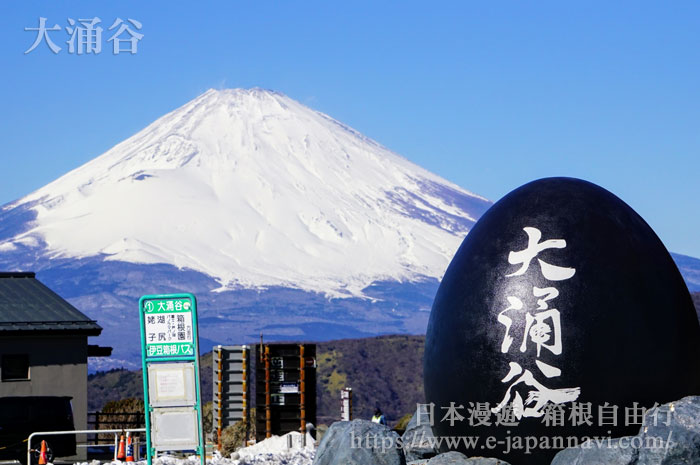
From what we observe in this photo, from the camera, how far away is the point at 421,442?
16.1 meters

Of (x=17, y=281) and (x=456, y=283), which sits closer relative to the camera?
(x=456, y=283)

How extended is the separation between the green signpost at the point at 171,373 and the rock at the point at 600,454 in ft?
20.5

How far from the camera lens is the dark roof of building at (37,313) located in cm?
3469

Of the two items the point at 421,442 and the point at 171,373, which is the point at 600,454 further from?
the point at 171,373

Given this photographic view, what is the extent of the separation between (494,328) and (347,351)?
11561 cm

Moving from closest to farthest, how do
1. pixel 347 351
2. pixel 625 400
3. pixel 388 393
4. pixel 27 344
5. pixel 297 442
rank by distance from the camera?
pixel 625 400, pixel 297 442, pixel 27 344, pixel 388 393, pixel 347 351

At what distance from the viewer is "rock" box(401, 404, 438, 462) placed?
15.9m

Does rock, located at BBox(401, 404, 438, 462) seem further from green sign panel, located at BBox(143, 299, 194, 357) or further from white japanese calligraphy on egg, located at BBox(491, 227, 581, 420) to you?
green sign panel, located at BBox(143, 299, 194, 357)

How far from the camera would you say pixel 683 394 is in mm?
14125

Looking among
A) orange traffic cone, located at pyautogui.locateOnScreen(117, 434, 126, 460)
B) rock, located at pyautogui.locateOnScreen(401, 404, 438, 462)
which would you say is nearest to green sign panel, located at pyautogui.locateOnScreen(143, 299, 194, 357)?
rock, located at pyautogui.locateOnScreen(401, 404, 438, 462)

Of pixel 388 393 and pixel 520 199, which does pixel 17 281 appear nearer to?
pixel 520 199

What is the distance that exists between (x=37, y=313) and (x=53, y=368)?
174 centimetres

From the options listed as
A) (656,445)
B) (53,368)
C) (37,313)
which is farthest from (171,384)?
(37,313)

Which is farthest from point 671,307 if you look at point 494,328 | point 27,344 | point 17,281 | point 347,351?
point 347,351
